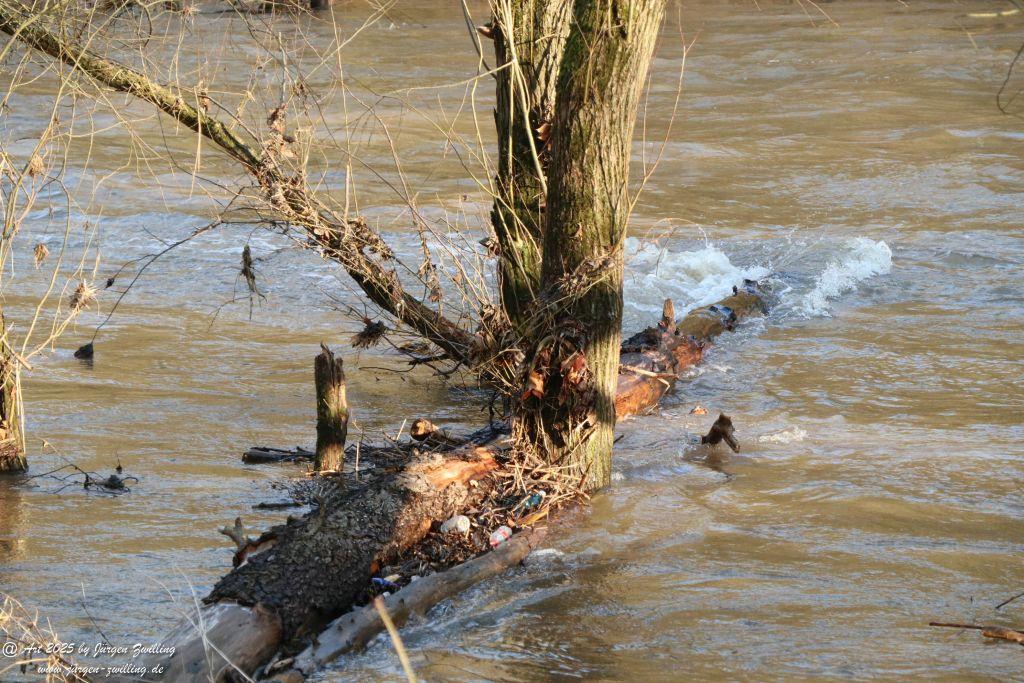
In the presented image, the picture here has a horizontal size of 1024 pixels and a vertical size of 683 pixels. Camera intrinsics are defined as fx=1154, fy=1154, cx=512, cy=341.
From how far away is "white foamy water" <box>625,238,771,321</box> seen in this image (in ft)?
34.2

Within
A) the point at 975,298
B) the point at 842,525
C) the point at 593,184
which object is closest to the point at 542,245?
the point at 593,184

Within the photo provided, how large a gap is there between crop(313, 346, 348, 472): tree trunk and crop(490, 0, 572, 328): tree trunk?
37.7 inches

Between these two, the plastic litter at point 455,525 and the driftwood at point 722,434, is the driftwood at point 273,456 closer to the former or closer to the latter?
the plastic litter at point 455,525

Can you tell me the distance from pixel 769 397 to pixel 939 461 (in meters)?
1.57

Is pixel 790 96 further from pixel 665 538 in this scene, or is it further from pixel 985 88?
pixel 665 538

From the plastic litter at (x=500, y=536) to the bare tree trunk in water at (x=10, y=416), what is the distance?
2626 mm

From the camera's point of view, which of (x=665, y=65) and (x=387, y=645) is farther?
(x=665, y=65)

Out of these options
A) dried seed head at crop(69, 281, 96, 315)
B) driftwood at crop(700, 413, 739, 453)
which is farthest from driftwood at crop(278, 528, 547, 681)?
dried seed head at crop(69, 281, 96, 315)

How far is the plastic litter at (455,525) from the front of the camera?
519cm

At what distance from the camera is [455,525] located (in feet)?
17.1

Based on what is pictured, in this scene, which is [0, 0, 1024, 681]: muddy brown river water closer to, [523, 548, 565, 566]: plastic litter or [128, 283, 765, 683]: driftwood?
[523, 548, 565, 566]: plastic litter

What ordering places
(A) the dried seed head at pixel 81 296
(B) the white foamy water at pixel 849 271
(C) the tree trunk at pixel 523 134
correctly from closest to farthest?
1. (A) the dried seed head at pixel 81 296
2. (C) the tree trunk at pixel 523 134
3. (B) the white foamy water at pixel 849 271

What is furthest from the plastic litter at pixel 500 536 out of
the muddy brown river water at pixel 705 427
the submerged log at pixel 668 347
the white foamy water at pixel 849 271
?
the white foamy water at pixel 849 271

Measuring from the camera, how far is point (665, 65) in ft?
69.5
